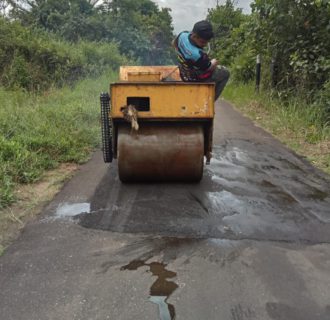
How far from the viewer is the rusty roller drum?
4621 millimetres

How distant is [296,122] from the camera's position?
826 cm

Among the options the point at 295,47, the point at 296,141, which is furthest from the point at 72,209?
the point at 295,47

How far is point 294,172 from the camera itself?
5.59 metres

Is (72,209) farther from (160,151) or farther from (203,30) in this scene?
(203,30)

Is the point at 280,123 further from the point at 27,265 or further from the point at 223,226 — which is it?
the point at 27,265

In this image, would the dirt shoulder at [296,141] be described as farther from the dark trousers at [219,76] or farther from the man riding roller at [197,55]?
the man riding roller at [197,55]

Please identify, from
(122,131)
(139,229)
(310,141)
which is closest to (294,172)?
(310,141)

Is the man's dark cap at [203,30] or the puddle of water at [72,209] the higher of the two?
the man's dark cap at [203,30]

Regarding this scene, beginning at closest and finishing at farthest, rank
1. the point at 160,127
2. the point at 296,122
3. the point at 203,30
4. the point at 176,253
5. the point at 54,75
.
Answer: the point at 176,253, the point at 160,127, the point at 203,30, the point at 296,122, the point at 54,75

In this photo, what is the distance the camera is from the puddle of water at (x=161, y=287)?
254 cm

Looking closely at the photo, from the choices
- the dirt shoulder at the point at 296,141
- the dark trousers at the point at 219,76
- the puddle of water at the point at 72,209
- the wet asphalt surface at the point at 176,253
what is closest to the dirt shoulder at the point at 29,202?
the wet asphalt surface at the point at 176,253

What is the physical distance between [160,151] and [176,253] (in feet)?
5.18

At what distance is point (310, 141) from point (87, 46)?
43.4 ft

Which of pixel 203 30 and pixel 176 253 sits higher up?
pixel 203 30
